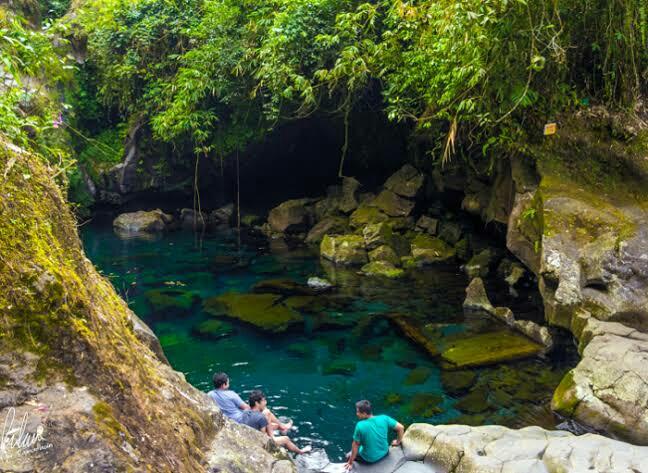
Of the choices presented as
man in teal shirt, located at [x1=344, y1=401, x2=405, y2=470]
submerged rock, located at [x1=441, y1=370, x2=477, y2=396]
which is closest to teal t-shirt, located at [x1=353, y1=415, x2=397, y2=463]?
man in teal shirt, located at [x1=344, y1=401, x2=405, y2=470]

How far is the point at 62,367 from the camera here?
3133 mm

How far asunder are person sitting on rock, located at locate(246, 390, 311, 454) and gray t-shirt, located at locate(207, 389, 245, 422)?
0.10 meters

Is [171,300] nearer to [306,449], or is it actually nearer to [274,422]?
[274,422]

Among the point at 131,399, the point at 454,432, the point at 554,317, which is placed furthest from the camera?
the point at 554,317

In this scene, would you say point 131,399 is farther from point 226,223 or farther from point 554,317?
point 226,223

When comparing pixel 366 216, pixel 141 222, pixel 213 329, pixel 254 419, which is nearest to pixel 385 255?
pixel 366 216

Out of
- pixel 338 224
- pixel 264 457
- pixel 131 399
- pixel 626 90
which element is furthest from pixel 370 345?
pixel 338 224

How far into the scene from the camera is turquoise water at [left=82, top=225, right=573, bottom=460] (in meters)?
8.27

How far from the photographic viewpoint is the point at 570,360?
376 inches

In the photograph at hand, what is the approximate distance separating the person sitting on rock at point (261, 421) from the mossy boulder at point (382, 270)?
867cm

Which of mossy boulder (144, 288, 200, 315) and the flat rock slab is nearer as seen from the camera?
the flat rock slab

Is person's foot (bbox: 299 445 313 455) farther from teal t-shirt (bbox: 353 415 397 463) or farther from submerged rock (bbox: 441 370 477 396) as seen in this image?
submerged rock (bbox: 441 370 477 396)

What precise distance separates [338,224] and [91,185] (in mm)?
10578

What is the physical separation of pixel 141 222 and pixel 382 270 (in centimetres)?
1258
